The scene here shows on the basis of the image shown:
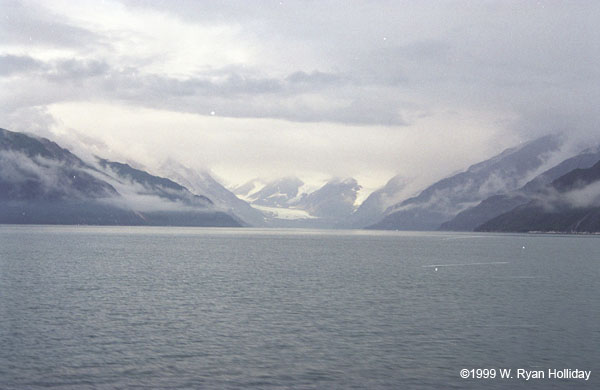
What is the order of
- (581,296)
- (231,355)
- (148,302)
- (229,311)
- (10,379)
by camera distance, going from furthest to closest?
1. (581,296)
2. (148,302)
3. (229,311)
4. (231,355)
5. (10,379)

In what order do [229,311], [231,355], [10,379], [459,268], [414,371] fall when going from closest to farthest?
[10,379] < [414,371] < [231,355] < [229,311] < [459,268]

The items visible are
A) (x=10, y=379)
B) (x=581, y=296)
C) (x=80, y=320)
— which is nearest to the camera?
(x=10, y=379)

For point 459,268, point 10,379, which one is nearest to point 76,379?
→ point 10,379

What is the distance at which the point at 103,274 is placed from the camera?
131m

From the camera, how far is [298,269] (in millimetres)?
156500

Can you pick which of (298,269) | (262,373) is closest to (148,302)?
(262,373)

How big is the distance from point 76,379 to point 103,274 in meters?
→ 87.9

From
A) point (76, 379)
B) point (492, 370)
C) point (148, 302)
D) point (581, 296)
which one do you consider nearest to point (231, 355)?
point (76, 379)

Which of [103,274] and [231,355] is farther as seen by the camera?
[103,274]

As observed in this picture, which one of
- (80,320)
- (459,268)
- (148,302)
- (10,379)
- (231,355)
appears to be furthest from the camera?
(459,268)

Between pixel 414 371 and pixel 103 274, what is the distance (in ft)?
319

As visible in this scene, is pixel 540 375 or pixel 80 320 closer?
pixel 540 375

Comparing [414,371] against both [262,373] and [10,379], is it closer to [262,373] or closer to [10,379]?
[262,373]

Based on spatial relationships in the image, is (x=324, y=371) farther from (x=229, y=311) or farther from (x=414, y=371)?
(x=229, y=311)
